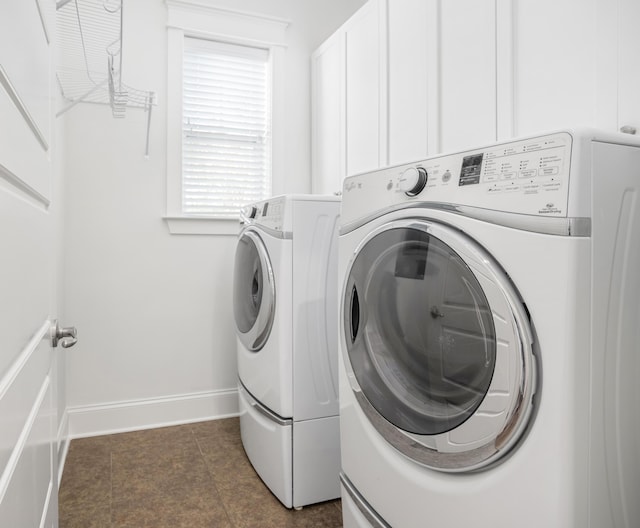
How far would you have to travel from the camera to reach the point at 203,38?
267 cm

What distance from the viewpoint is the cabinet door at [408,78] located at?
1868mm

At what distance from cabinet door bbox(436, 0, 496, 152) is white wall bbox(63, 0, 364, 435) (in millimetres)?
1483

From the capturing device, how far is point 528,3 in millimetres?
1406

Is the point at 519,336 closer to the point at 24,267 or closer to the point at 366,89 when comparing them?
the point at 24,267

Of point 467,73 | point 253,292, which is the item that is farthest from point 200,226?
point 467,73

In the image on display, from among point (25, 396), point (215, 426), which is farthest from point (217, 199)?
point (25, 396)

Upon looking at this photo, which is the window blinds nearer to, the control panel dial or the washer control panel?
the washer control panel

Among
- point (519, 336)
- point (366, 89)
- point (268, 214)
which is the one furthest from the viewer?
point (366, 89)

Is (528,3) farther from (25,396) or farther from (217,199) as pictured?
(217,199)

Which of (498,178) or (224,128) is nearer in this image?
(498,178)

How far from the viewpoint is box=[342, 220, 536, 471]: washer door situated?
82 centimetres

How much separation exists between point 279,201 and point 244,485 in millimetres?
1161

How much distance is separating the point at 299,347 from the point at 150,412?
1.28 metres

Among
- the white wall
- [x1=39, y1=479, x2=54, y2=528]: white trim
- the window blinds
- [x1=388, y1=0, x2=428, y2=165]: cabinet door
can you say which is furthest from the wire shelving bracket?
[x1=39, y1=479, x2=54, y2=528]: white trim
